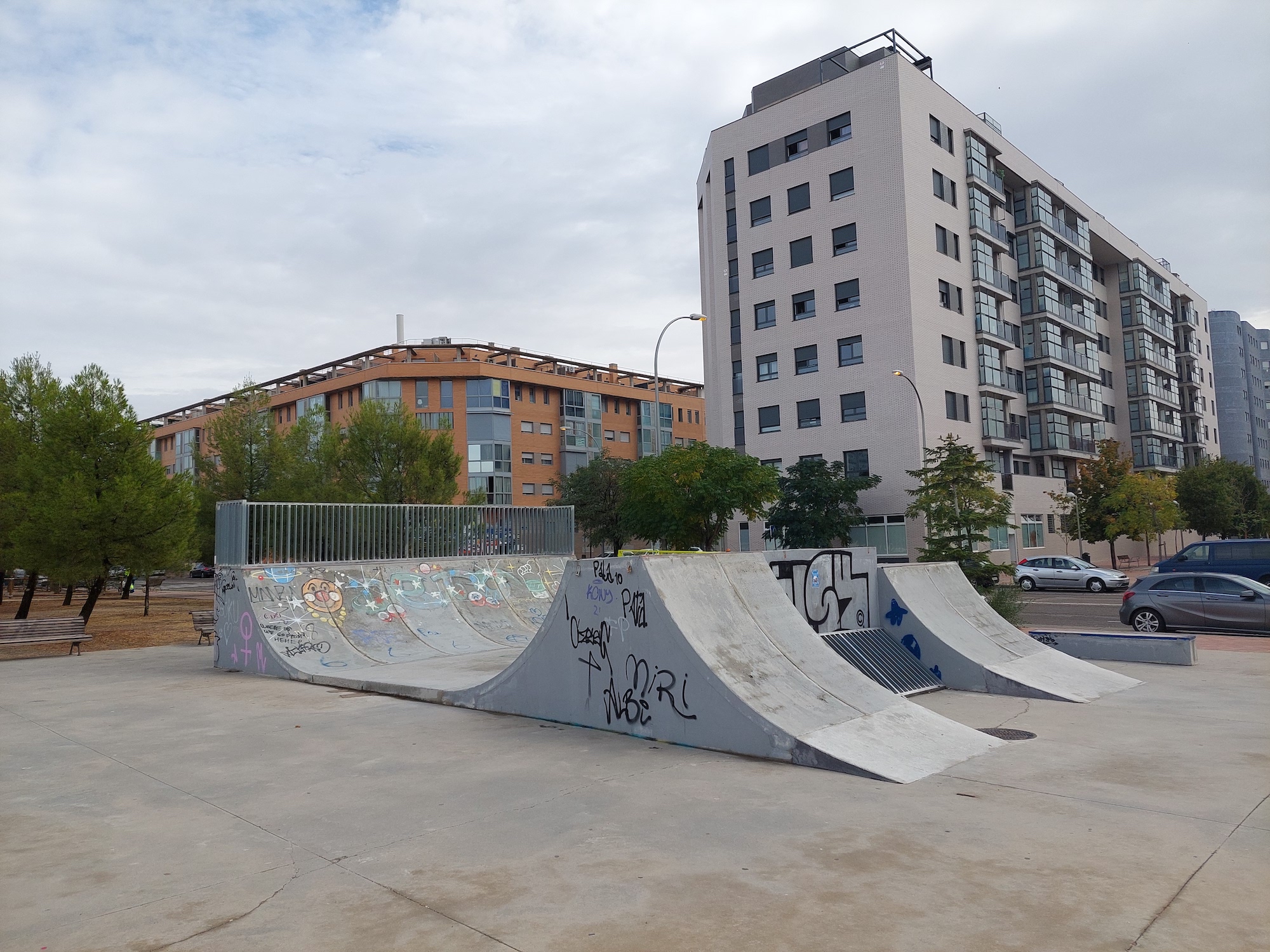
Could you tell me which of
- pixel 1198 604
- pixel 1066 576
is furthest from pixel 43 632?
pixel 1066 576

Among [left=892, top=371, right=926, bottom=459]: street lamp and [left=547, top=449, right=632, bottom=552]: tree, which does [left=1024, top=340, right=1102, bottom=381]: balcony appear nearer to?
[left=892, top=371, right=926, bottom=459]: street lamp

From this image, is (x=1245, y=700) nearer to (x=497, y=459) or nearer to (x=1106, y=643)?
(x=1106, y=643)

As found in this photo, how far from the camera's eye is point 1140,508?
4266cm

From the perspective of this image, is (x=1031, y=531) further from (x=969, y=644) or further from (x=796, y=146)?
(x=969, y=644)

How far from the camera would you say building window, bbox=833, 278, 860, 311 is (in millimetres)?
39812

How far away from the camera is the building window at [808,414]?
4138 cm

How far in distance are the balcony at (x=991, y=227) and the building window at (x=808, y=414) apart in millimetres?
12293

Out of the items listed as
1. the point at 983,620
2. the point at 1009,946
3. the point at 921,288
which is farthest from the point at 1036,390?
the point at 1009,946

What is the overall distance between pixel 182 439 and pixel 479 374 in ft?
139

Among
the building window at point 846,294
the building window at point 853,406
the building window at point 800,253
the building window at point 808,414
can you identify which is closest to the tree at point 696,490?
the building window at point 853,406

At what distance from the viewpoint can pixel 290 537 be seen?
49.4 ft

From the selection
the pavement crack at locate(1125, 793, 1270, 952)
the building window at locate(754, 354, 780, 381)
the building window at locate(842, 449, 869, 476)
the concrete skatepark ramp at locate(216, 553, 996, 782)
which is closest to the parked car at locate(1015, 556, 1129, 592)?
the building window at locate(842, 449, 869, 476)

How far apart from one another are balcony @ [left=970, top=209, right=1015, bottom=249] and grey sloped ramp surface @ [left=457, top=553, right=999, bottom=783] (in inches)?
1552

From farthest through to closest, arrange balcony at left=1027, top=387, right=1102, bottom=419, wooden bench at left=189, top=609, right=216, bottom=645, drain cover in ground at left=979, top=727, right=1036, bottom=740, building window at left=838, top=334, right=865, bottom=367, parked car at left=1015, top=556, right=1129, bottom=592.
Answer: balcony at left=1027, top=387, right=1102, bottom=419, building window at left=838, top=334, right=865, bottom=367, parked car at left=1015, top=556, right=1129, bottom=592, wooden bench at left=189, top=609, right=216, bottom=645, drain cover in ground at left=979, top=727, right=1036, bottom=740
